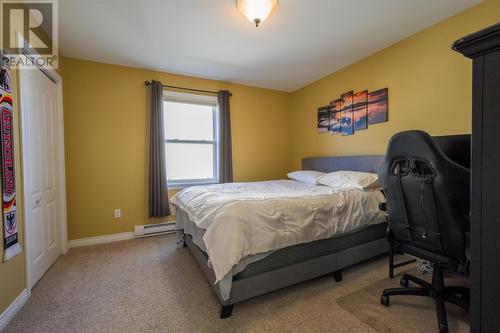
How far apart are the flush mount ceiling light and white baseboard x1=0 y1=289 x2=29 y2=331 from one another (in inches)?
119

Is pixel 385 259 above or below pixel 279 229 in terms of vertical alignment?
below

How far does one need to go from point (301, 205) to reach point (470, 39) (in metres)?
1.45

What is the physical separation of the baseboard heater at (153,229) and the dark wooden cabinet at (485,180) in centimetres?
355

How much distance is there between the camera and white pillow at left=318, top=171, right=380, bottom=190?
2.37 metres

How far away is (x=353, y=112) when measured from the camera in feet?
10.7

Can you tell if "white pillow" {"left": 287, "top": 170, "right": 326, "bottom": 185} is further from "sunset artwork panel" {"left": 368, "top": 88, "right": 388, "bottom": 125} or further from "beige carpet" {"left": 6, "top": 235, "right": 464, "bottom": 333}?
"beige carpet" {"left": 6, "top": 235, "right": 464, "bottom": 333}

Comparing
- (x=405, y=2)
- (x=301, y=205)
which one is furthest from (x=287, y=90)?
(x=301, y=205)

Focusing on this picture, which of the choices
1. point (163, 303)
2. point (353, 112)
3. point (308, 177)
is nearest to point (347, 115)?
point (353, 112)

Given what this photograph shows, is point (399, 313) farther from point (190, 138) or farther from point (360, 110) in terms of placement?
point (190, 138)

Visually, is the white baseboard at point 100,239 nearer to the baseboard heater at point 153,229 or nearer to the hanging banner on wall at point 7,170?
the baseboard heater at point 153,229

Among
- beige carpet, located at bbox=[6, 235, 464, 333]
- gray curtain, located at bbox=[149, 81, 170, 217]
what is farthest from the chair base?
gray curtain, located at bbox=[149, 81, 170, 217]

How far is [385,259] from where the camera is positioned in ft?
8.11

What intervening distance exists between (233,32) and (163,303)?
2778 mm

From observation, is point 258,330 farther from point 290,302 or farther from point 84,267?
point 84,267
